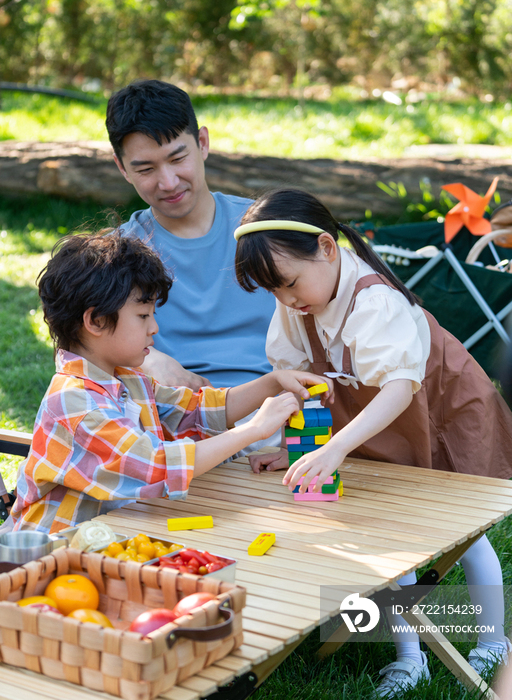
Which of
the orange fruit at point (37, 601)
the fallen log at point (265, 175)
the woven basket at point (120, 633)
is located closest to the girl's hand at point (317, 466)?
the woven basket at point (120, 633)

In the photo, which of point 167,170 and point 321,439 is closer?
point 321,439

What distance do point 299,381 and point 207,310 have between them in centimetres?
81

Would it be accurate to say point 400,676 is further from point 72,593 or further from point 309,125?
point 309,125

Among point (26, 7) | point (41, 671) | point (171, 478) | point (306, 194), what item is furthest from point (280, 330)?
point (26, 7)

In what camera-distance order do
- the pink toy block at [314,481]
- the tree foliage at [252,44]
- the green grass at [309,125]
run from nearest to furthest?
the pink toy block at [314,481] < the green grass at [309,125] < the tree foliage at [252,44]

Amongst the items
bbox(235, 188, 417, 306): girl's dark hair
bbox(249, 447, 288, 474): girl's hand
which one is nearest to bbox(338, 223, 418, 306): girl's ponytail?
bbox(235, 188, 417, 306): girl's dark hair

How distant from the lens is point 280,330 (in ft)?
7.86

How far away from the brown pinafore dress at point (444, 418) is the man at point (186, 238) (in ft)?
1.88

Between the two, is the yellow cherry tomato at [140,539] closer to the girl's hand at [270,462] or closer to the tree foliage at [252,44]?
the girl's hand at [270,462]

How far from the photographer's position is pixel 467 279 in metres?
3.75

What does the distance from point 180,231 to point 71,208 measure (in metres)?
4.51

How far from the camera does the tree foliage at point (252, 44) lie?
13.5m

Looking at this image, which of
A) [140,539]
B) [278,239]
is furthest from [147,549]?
[278,239]

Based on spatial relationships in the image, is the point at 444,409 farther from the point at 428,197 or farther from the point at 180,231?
the point at 428,197
